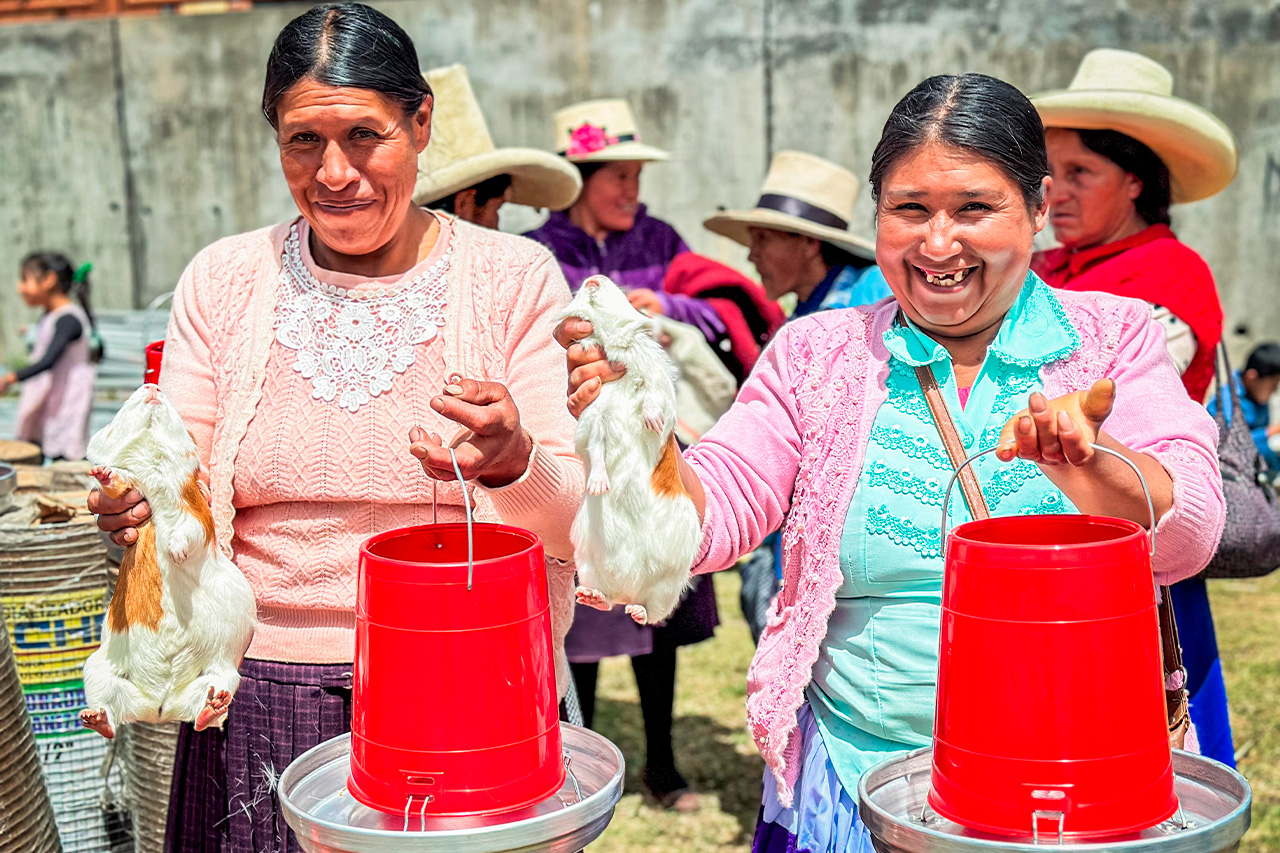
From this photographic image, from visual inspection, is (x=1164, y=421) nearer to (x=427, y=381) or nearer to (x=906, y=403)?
(x=906, y=403)

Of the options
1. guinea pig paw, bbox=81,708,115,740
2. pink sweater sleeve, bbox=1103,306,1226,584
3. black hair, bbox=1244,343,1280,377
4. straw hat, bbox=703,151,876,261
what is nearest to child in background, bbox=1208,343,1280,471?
black hair, bbox=1244,343,1280,377

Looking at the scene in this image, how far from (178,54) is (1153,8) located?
747 centimetres

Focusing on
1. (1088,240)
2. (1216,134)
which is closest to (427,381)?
(1088,240)

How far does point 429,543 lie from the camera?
1555 millimetres

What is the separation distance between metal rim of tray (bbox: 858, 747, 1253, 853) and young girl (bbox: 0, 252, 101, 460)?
6751 mm

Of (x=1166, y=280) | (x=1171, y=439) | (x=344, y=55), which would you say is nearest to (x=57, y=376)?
(x=344, y=55)

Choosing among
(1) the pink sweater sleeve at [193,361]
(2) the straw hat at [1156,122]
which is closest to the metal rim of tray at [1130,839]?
(1) the pink sweater sleeve at [193,361]

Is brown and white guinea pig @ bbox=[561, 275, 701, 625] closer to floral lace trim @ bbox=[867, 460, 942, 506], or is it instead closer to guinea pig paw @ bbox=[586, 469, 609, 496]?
guinea pig paw @ bbox=[586, 469, 609, 496]

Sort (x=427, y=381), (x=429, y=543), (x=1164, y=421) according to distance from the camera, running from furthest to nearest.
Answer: (x=427, y=381)
(x=1164, y=421)
(x=429, y=543)

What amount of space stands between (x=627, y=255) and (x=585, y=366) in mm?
3380

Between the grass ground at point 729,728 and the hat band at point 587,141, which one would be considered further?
the hat band at point 587,141

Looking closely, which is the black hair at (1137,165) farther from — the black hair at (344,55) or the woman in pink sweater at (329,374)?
the black hair at (344,55)

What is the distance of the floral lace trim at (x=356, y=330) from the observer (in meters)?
1.95

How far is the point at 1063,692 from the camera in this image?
51.3 inches
